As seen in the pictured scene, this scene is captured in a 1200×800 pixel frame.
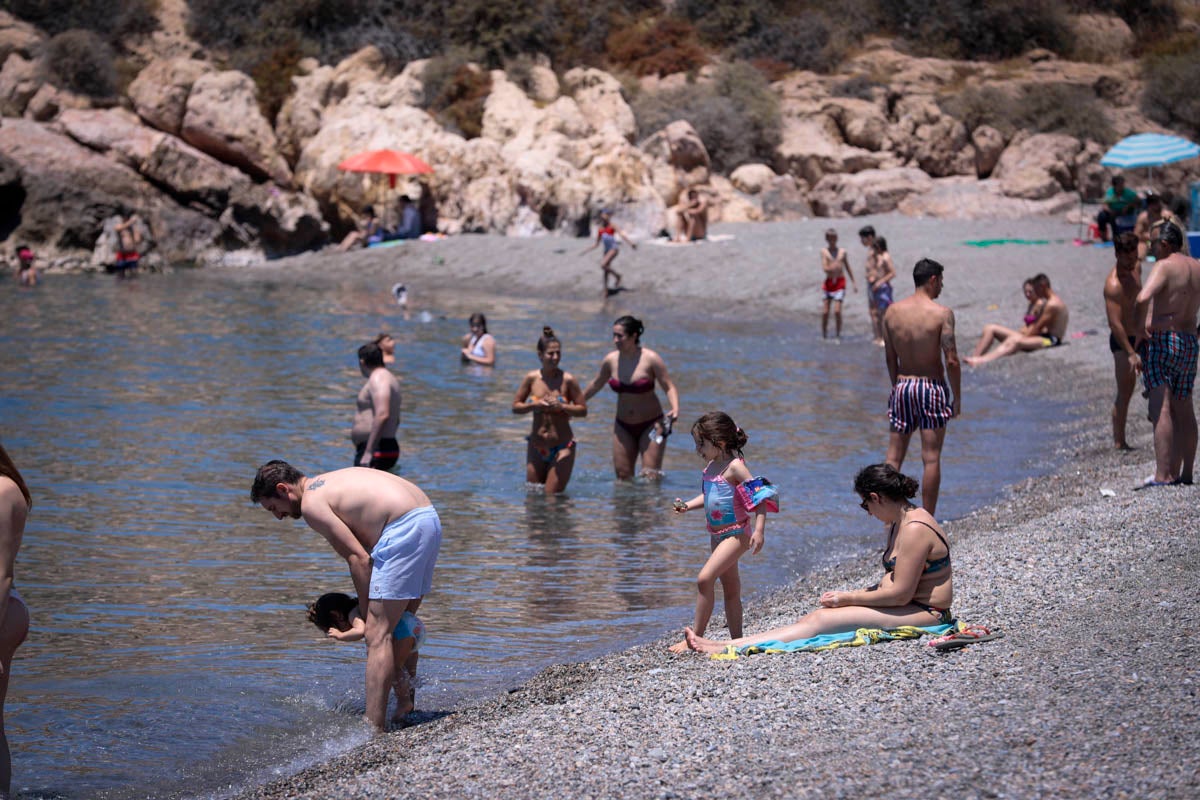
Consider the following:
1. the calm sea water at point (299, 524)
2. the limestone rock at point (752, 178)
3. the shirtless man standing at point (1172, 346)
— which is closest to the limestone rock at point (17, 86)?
the calm sea water at point (299, 524)

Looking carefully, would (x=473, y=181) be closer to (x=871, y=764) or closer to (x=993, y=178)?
(x=993, y=178)

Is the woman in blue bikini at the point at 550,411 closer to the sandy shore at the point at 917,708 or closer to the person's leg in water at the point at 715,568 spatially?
the sandy shore at the point at 917,708

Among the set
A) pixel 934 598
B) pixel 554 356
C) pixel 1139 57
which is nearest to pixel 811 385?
pixel 554 356

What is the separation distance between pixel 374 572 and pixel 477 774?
1181 millimetres

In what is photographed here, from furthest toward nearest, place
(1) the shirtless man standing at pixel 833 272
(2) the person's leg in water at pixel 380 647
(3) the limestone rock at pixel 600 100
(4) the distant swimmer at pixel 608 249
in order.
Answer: (3) the limestone rock at pixel 600 100, (4) the distant swimmer at pixel 608 249, (1) the shirtless man standing at pixel 833 272, (2) the person's leg in water at pixel 380 647

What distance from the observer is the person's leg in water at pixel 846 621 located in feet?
18.4

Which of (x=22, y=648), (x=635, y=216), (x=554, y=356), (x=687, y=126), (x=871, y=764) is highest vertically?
(x=687, y=126)

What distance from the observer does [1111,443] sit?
11.2 meters

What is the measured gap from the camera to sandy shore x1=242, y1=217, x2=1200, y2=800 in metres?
4.10

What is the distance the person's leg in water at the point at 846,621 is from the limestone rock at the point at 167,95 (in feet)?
108

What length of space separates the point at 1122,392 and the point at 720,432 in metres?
5.49

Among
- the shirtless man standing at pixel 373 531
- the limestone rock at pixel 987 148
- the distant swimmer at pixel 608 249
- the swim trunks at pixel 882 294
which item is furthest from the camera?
the limestone rock at pixel 987 148

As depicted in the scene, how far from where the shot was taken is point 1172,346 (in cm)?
818

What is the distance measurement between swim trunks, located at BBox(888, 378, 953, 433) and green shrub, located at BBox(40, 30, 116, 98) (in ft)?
113
